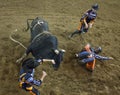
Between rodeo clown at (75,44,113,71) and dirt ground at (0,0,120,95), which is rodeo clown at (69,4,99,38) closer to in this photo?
dirt ground at (0,0,120,95)

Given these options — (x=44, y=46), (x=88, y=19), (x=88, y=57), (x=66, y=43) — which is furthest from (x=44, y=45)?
(x=88, y=19)

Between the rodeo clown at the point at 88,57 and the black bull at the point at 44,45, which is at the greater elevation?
the black bull at the point at 44,45

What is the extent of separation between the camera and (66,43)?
11125 millimetres

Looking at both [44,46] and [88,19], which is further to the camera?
[88,19]

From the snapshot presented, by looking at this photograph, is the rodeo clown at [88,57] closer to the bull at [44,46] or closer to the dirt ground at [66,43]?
the dirt ground at [66,43]

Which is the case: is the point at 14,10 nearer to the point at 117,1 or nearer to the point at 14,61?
the point at 14,61

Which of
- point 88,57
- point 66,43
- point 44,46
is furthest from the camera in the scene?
point 66,43

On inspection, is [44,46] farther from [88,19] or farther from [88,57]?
[88,19]

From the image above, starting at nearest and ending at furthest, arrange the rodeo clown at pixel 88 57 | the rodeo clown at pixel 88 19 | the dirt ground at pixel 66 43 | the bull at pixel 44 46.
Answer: the bull at pixel 44 46
the dirt ground at pixel 66 43
the rodeo clown at pixel 88 57
the rodeo clown at pixel 88 19

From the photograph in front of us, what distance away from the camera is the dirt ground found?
29.5ft

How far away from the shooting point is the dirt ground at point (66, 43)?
29.5 feet

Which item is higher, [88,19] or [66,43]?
[88,19]

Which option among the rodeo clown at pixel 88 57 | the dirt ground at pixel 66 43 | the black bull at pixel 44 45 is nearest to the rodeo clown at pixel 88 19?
the dirt ground at pixel 66 43

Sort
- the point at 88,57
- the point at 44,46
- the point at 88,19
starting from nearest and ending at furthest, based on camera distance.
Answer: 1. the point at 44,46
2. the point at 88,57
3. the point at 88,19
